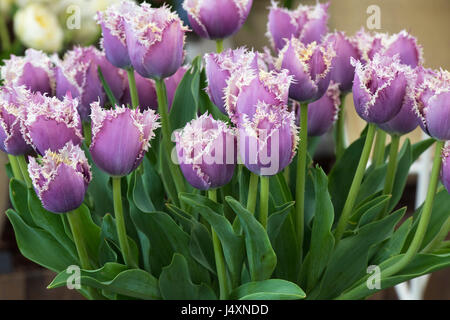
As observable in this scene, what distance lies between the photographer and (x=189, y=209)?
0.42 m

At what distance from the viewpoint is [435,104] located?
1.07 ft

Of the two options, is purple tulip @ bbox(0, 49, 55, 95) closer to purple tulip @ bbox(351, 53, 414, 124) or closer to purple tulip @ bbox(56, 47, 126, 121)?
purple tulip @ bbox(56, 47, 126, 121)

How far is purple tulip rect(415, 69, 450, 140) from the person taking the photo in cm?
32

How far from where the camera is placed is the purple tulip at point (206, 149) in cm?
32

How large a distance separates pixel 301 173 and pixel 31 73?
0.58 ft

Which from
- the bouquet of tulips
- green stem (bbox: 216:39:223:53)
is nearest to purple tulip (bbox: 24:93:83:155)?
the bouquet of tulips

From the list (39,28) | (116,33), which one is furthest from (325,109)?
(39,28)

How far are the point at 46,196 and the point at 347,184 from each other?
0.22 meters

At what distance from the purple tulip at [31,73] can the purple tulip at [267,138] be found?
0.16 metres

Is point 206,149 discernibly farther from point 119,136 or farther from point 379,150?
point 379,150

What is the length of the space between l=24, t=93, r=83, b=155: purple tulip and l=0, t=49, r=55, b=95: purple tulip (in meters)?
0.07

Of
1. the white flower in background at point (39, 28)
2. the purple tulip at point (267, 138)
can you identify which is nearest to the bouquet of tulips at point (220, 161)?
the purple tulip at point (267, 138)
